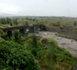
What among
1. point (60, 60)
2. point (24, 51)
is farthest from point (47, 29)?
point (24, 51)

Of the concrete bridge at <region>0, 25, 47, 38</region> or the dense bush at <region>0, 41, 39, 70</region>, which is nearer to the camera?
the dense bush at <region>0, 41, 39, 70</region>

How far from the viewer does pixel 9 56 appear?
14922mm

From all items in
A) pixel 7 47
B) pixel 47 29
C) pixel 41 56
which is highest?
pixel 7 47

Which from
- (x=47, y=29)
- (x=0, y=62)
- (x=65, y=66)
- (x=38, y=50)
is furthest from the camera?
(x=47, y=29)

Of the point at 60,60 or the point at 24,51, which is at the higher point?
the point at 24,51

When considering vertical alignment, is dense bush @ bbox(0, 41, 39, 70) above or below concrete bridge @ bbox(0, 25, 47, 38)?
above

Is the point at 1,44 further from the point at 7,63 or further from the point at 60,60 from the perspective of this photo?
the point at 60,60

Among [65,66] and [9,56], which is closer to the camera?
[9,56]

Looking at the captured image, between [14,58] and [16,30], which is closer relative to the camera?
[14,58]

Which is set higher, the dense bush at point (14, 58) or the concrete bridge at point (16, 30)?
the dense bush at point (14, 58)

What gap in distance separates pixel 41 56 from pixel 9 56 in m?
9.86

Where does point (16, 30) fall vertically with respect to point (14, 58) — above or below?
below

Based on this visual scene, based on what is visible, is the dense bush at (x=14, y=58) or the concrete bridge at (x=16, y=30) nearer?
the dense bush at (x=14, y=58)

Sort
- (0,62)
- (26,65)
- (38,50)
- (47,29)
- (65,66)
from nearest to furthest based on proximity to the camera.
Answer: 1. (0,62)
2. (26,65)
3. (38,50)
4. (65,66)
5. (47,29)
